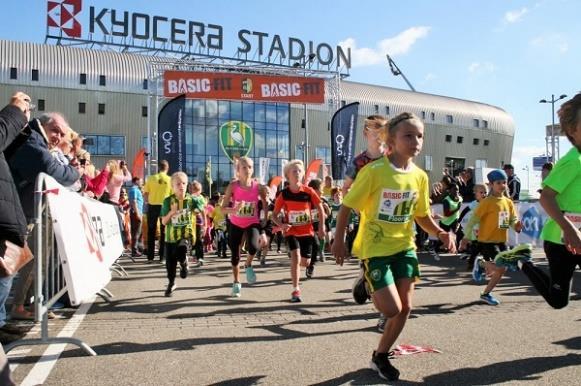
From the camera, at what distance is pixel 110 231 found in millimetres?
7117

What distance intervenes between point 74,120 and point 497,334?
49.8 meters

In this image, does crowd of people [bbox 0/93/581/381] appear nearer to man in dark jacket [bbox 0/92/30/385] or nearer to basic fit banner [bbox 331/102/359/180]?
man in dark jacket [bbox 0/92/30/385]

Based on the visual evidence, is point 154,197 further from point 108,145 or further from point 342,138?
point 108,145

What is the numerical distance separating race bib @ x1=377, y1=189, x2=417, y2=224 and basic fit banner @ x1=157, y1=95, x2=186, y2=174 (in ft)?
62.1

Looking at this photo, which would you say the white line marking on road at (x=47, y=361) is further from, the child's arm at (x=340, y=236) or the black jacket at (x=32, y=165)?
the child's arm at (x=340, y=236)

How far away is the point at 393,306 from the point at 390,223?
61cm

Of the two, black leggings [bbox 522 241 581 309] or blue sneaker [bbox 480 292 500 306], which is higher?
black leggings [bbox 522 241 581 309]

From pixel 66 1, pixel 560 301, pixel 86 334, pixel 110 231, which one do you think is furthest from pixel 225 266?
pixel 66 1

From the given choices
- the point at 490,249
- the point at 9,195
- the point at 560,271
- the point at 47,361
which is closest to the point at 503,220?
the point at 490,249

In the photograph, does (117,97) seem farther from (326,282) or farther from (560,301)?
(560,301)

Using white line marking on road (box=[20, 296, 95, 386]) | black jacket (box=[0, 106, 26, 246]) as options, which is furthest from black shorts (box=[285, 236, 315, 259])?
black jacket (box=[0, 106, 26, 246])

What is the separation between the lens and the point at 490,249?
7.07 meters

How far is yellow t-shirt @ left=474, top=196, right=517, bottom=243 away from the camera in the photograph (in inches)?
275

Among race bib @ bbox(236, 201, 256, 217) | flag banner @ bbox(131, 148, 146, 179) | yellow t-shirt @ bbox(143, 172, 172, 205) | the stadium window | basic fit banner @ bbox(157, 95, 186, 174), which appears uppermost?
the stadium window
